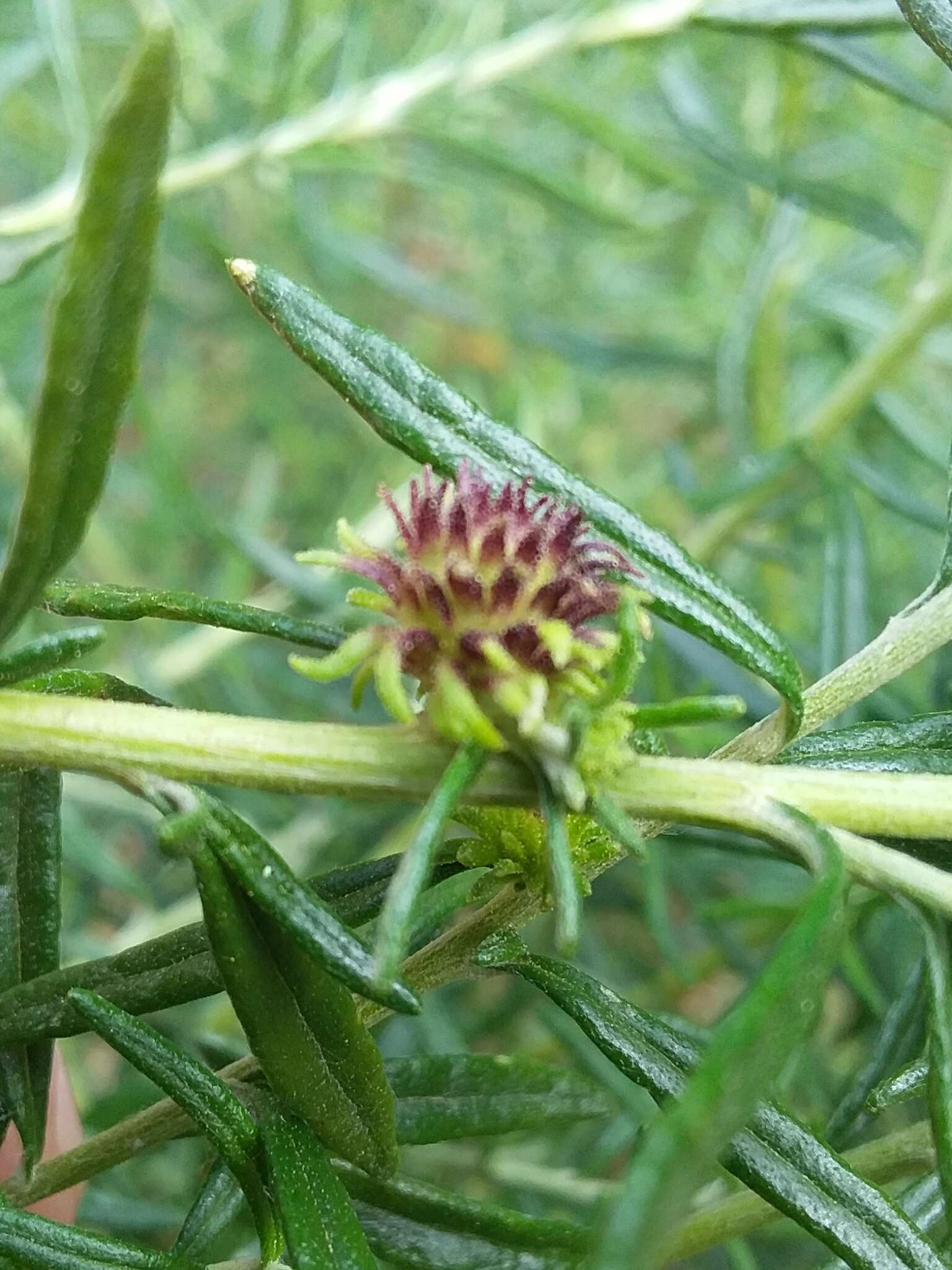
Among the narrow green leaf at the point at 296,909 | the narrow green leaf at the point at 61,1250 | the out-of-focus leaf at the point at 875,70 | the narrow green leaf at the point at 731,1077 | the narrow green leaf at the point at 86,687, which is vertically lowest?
the narrow green leaf at the point at 731,1077

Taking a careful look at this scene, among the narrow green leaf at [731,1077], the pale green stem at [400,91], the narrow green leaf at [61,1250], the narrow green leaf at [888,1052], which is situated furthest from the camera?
the pale green stem at [400,91]

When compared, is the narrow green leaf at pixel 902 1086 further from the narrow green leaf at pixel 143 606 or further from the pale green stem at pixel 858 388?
the pale green stem at pixel 858 388

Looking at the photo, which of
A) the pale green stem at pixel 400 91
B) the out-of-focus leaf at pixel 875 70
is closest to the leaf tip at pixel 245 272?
the out-of-focus leaf at pixel 875 70

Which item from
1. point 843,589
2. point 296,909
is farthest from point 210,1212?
point 843,589

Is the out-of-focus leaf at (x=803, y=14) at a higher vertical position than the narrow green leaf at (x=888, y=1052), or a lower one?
higher

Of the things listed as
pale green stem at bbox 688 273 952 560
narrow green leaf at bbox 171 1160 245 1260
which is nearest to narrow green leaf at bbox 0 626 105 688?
narrow green leaf at bbox 171 1160 245 1260

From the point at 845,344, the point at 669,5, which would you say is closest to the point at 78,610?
the point at 669,5
